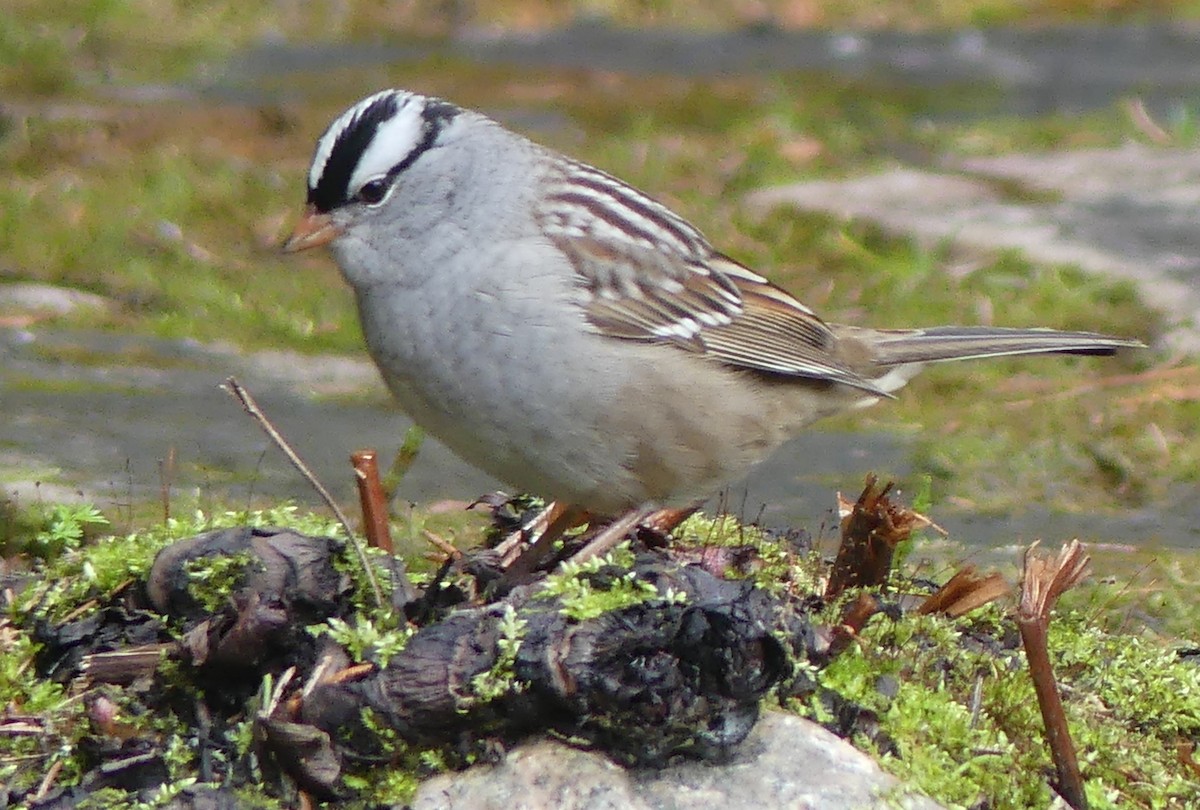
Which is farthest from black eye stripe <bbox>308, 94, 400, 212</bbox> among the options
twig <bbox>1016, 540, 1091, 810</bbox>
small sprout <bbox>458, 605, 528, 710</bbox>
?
twig <bbox>1016, 540, 1091, 810</bbox>

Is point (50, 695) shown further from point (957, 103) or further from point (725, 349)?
point (957, 103)

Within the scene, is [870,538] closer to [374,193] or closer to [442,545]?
[442,545]

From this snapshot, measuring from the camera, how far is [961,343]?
17.4ft

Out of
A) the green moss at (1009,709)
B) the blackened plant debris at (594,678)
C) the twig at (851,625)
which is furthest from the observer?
the twig at (851,625)

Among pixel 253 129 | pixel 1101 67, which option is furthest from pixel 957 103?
pixel 253 129

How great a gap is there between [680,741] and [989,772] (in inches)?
25.6

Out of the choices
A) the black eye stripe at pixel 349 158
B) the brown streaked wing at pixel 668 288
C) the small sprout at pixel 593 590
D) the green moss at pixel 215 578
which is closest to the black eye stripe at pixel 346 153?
the black eye stripe at pixel 349 158

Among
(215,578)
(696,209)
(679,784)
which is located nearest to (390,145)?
(215,578)

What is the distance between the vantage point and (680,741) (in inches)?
121

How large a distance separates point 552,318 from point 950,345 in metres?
1.72

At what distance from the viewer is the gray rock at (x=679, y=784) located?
10.0 ft

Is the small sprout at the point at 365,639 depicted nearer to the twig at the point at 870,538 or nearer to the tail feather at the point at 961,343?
the twig at the point at 870,538

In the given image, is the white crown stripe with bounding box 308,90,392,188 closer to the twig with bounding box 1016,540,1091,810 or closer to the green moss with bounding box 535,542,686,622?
the green moss with bounding box 535,542,686,622

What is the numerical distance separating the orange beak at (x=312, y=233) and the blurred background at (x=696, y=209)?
77 centimetres
